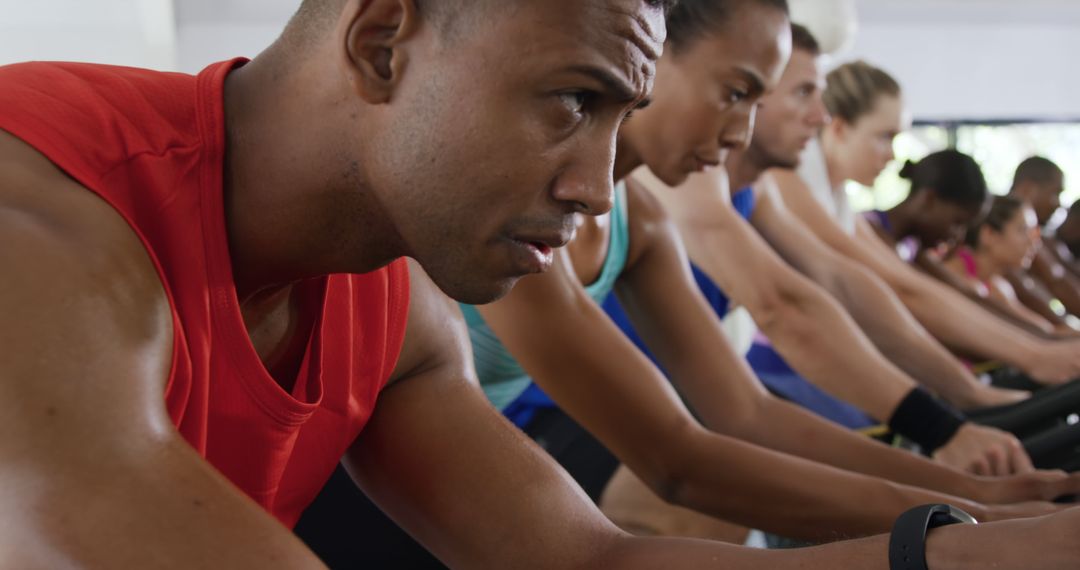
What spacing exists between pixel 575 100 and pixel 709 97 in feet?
2.69

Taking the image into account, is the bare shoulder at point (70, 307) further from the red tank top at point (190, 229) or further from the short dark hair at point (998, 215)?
the short dark hair at point (998, 215)

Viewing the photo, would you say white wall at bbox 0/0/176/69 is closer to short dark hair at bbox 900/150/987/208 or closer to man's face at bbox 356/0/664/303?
man's face at bbox 356/0/664/303

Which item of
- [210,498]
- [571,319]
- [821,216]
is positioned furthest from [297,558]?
[821,216]

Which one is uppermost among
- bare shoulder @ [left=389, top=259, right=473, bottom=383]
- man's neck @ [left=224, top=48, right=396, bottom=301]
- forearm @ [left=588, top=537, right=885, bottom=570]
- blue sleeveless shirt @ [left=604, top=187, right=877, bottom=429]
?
man's neck @ [left=224, top=48, right=396, bottom=301]

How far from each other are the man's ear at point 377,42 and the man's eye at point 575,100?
0.31 feet

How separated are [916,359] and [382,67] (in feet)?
5.67

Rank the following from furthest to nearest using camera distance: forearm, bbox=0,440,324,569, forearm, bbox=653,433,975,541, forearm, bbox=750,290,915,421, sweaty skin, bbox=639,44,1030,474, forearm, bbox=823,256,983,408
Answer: forearm, bbox=823,256,983,408
sweaty skin, bbox=639,44,1030,474
forearm, bbox=750,290,915,421
forearm, bbox=653,433,975,541
forearm, bbox=0,440,324,569

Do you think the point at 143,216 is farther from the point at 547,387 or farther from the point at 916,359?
the point at 916,359

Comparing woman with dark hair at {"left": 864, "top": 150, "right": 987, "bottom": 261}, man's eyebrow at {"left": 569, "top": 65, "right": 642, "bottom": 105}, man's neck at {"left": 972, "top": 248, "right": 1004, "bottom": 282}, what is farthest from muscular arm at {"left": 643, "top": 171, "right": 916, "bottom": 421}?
man's neck at {"left": 972, "top": 248, "right": 1004, "bottom": 282}

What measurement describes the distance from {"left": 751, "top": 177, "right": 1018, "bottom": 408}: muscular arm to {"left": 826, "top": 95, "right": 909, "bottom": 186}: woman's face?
81 centimetres

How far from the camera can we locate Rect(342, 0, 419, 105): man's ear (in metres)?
0.70

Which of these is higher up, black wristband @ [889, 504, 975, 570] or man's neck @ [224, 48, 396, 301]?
man's neck @ [224, 48, 396, 301]

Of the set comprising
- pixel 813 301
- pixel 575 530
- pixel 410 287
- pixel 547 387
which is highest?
pixel 410 287

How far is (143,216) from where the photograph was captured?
685 mm
